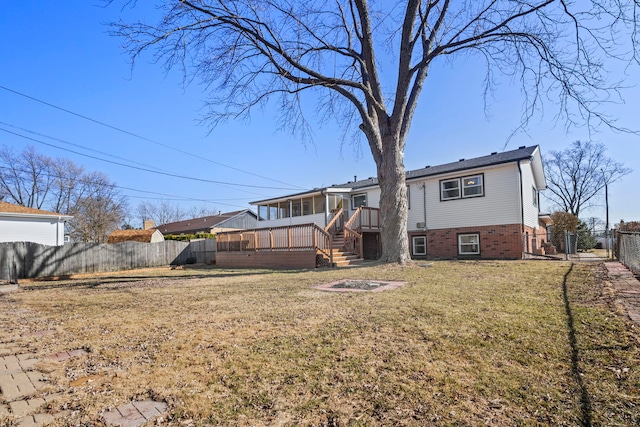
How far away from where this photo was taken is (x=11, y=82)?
15.0 metres

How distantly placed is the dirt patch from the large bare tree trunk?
3327mm

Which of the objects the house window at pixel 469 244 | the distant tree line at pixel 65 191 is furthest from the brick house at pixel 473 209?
the distant tree line at pixel 65 191

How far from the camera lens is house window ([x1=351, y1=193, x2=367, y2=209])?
64.2 feet

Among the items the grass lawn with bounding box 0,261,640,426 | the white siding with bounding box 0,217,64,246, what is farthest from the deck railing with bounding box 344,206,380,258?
the white siding with bounding box 0,217,64,246

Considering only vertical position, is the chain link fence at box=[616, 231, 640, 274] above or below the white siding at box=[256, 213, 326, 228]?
below

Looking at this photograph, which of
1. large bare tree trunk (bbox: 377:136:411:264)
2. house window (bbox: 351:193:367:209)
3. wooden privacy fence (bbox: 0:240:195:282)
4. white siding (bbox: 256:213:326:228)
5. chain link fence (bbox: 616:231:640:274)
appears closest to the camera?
chain link fence (bbox: 616:231:640:274)

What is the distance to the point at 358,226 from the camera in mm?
16172

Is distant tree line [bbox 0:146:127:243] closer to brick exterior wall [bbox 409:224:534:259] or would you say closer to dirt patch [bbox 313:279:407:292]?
brick exterior wall [bbox 409:224:534:259]

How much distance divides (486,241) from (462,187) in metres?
2.69

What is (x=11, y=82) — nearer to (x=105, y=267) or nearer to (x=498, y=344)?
(x=105, y=267)

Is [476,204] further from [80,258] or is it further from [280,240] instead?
[80,258]

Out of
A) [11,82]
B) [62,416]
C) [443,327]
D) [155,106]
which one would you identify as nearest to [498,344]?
[443,327]

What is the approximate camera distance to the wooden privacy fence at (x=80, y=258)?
13.6m

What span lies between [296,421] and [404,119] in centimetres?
1045
